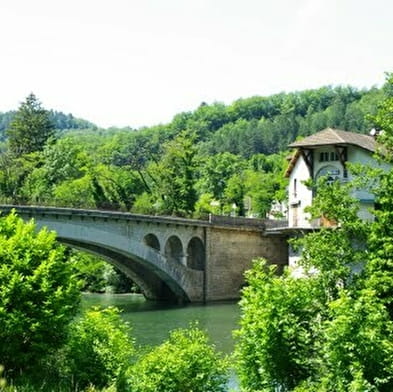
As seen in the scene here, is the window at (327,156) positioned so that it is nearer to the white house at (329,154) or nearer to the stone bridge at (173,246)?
the white house at (329,154)

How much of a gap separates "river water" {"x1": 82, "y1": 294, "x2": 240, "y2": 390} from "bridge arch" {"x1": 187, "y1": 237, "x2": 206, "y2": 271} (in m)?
4.46

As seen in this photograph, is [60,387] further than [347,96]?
No

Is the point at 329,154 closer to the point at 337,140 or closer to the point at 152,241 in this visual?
the point at 337,140

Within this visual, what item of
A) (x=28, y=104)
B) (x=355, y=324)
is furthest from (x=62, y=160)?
(x=355, y=324)

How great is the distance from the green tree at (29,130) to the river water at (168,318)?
36436mm

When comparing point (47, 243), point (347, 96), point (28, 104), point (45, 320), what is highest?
point (347, 96)

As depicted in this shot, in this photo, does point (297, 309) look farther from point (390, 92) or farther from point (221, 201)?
point (221, 201)

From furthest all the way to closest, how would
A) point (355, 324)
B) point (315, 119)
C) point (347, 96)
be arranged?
point (347, 96)
point (315, 119)
point (355, 324)

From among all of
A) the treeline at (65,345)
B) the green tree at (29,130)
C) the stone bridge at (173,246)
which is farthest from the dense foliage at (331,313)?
the green tree at (29,130)

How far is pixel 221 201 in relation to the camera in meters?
97.9

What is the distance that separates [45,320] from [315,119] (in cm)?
15700

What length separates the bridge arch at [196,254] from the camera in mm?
58312

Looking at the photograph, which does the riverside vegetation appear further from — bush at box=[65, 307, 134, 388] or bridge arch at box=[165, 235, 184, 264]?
bridge arch at box=[165, 235, 184, 264]

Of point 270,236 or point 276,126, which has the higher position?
point 276,126
